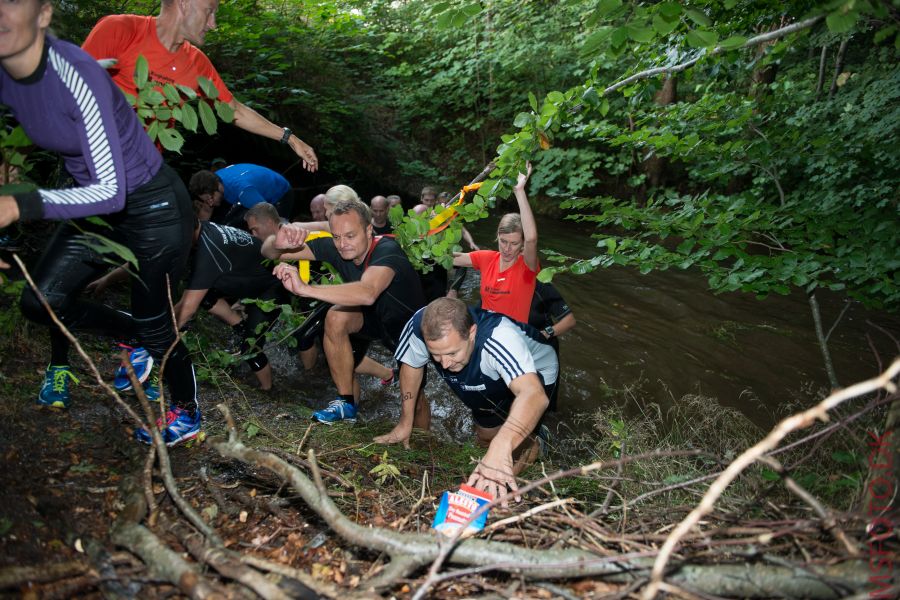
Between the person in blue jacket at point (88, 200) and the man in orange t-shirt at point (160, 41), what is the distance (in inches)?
32.8

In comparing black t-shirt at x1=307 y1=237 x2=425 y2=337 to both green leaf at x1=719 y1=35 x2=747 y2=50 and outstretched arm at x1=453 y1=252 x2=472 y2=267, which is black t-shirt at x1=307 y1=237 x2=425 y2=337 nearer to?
outstretched arm at x1=453 y1=252 x2=472 y2=267

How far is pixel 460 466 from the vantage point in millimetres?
3498

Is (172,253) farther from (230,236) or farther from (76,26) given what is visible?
(76,26)

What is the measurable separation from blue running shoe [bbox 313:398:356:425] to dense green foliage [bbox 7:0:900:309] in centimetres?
132

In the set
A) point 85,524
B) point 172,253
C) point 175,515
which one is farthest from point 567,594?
point 172,253

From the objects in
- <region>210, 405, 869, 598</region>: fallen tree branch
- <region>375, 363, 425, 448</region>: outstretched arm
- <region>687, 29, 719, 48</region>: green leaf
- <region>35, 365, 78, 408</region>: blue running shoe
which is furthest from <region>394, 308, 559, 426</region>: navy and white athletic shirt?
<region>35, 365, 78, 408</region>: blue running shoe

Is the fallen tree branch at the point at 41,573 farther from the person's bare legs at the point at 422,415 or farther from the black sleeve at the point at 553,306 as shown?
the black sleeve at the point at 553,306

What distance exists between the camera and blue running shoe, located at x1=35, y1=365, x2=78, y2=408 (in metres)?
2.92

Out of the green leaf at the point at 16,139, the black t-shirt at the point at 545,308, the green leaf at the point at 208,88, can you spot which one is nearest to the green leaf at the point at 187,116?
the green leaf at the point at 208,88

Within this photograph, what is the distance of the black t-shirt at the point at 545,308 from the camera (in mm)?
4828

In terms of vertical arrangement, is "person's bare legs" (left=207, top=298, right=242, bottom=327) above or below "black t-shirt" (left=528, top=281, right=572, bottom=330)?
below

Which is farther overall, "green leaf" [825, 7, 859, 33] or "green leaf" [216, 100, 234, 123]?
"green leaf" [216, 100, 234, 123]

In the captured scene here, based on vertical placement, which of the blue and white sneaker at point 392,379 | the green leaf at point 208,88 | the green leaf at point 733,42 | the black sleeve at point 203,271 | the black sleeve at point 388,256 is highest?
the green leaf at point 733,42

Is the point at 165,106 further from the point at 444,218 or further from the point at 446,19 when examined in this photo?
the point at 444,218
